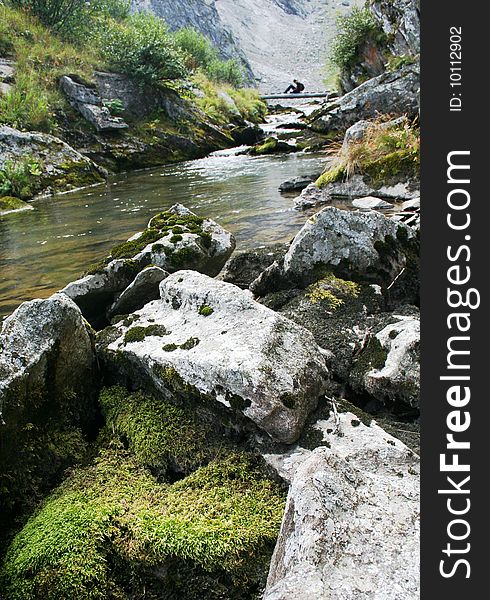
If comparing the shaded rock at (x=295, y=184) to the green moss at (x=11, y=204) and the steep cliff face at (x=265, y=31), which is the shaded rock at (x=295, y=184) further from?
the steep cliff face at (x=265, y=31)

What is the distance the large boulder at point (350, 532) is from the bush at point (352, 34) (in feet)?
107

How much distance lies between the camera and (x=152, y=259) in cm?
670

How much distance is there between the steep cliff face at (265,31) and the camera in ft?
403

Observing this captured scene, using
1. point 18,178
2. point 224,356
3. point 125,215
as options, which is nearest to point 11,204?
point 18,178

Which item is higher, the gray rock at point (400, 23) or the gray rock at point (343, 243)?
the gray rock at point (400, 23)

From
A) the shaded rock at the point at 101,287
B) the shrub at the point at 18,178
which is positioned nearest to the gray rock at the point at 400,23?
the shrub at the point at 18,178

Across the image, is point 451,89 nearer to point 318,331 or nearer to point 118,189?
point 318,331

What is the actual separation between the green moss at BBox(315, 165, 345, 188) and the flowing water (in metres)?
1.07

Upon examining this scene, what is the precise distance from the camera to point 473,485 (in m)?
1.80

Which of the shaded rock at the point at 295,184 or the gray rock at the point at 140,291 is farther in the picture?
the shaded rock at the point at 295,184

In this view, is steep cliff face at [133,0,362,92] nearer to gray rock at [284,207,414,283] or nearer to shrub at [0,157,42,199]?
shrub at [0,157,42,199]

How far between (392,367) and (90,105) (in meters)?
26.4

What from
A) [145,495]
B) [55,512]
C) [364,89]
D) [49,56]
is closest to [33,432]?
[55,512]

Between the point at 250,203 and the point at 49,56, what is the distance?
21702mm
